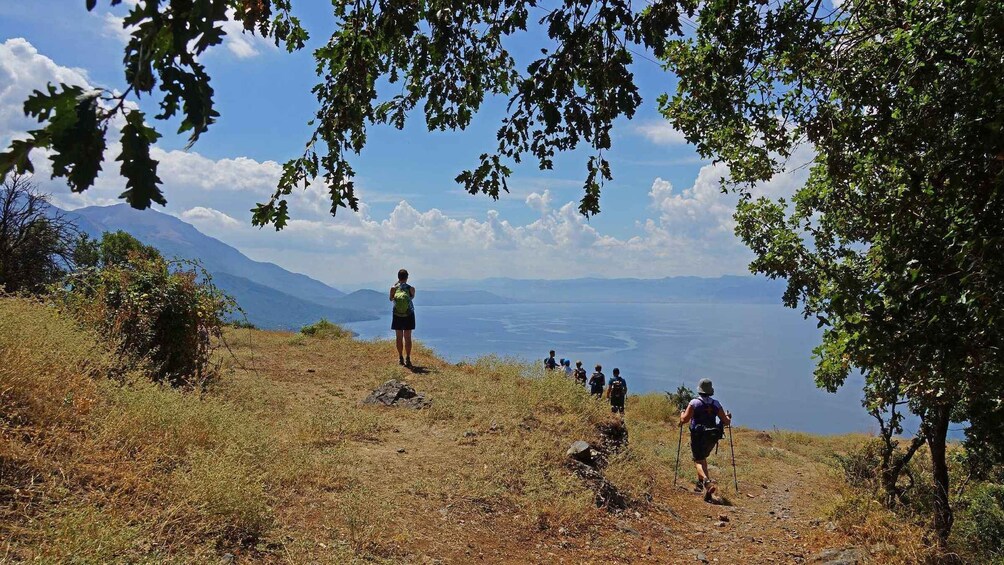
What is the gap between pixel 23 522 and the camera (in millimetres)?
3150

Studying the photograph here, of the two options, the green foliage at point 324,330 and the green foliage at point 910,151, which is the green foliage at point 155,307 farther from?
the green foliage at point 324,330

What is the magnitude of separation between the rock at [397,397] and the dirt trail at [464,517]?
A: 341 mm

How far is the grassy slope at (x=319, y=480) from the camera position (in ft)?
11.8

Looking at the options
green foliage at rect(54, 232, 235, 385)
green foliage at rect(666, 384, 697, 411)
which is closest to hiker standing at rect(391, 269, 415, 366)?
green foliage at rect(54, 232, 235, 385)

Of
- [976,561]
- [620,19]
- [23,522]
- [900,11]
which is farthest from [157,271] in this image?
[976,561]

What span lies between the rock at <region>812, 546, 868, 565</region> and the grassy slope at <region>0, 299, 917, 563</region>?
0.39 m

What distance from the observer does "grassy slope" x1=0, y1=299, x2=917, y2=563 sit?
3.59 meters

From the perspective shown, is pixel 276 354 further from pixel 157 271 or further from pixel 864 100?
pixel 864 100

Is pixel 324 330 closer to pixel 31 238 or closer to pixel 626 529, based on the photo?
pixel 31 238

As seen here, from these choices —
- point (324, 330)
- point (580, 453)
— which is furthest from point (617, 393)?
point (324, 330)

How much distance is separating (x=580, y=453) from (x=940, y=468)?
5599 millimetres

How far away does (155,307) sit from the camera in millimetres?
7309

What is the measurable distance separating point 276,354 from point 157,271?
647 cm

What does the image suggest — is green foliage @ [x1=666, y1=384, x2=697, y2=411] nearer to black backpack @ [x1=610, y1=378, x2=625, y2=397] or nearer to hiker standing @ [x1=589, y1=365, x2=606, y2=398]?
hiker standing @ [x1=589, y1=365, x2=606, y2=398]
